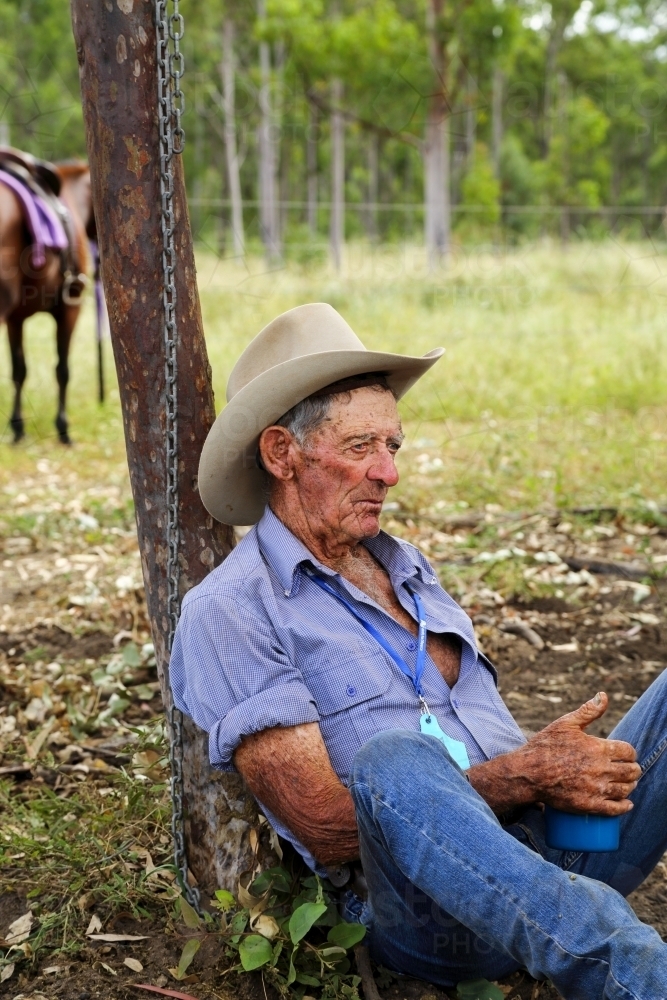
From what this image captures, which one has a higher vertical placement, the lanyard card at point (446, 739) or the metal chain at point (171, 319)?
the metal chain at point (171, 319)

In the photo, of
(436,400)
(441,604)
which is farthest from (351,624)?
(436,400)

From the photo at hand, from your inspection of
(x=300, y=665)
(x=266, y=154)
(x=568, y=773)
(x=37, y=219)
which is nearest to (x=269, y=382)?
(x=300, y=665)

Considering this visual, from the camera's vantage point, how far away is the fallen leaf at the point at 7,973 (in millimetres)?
2389

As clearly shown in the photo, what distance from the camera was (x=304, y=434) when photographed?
238 centimetres

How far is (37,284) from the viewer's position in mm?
8102

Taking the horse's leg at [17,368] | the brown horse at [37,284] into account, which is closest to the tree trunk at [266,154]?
the brown horse at [37,284]

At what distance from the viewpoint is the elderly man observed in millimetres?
A: 1813

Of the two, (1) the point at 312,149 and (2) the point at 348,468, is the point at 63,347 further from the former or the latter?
(1) the point at 312,149

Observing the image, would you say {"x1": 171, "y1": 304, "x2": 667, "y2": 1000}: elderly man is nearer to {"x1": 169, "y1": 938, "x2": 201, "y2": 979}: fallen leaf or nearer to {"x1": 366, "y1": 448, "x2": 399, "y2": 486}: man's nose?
{"x1": 366, "y1": 448, "x2": 399, "y2": 486}: man's nose

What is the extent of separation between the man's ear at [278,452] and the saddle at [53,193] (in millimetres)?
6249

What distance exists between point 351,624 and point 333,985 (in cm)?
75

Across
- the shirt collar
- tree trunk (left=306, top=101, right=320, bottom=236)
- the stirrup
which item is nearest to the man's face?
the shirt collar

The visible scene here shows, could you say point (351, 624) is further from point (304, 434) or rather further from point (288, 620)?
point (304, 434)

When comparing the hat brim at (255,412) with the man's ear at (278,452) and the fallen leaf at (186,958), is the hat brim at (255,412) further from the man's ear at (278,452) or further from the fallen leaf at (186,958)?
the fallen leaf at (186,958)
